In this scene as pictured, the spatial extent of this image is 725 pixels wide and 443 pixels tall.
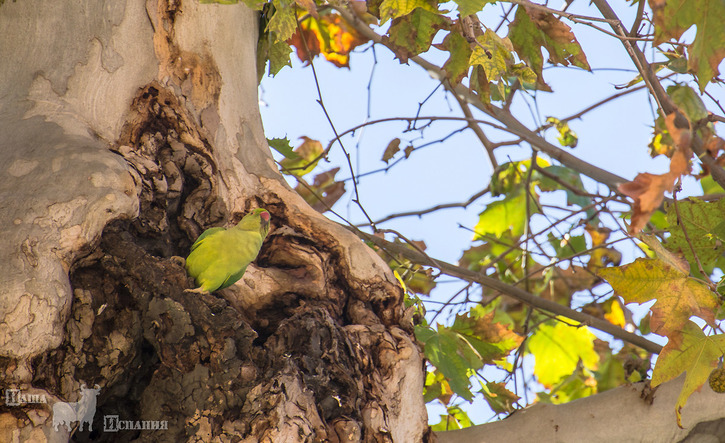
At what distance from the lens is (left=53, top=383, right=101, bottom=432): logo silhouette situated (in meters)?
1.03

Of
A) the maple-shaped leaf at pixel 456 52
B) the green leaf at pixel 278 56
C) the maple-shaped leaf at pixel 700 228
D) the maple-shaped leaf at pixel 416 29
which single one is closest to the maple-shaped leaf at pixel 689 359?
the maple-shaped leaf at pixel 700 228

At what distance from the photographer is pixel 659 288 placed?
4.19ft

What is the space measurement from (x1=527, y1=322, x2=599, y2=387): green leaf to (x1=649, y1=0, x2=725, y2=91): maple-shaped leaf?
6.21ft

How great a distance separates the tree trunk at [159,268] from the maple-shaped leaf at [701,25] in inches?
30.6

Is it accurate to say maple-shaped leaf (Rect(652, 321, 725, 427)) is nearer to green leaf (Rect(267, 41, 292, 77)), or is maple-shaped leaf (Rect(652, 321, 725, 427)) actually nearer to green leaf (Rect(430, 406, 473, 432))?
green leaf (Rect(430, 406, 473, 432))

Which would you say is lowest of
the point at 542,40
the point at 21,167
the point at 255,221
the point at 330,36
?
the point at 255,221

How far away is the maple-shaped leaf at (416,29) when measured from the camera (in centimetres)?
174

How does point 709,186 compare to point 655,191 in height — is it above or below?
above

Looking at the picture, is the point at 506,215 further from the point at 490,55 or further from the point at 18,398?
the point at 18,398

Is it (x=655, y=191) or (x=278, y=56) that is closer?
(x=655, y=191)

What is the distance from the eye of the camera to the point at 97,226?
113 centimetres

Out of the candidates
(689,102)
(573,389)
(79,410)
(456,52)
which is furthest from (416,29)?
(573,389)

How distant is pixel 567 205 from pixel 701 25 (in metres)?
1.61

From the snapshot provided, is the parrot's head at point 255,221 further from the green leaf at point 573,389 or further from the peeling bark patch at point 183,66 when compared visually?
the green leaf at point 573,389
